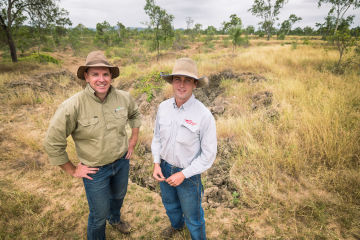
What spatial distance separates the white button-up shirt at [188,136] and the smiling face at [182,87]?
0.07 m

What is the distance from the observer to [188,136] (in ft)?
5.46

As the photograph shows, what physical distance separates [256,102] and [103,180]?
5666 millimetres

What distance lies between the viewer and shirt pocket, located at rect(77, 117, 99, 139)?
63.8 inches

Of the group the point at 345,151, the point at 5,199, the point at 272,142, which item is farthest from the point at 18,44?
the point at 345,151

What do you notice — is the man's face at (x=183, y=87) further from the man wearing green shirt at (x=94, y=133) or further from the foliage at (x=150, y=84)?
the foliage at (x=150, y=84)

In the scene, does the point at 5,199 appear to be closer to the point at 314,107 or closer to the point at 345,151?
the point at 345,151

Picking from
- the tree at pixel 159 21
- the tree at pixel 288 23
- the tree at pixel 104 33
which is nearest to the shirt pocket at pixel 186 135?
the tree at pixel 159 21

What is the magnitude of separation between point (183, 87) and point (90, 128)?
3.63 feet

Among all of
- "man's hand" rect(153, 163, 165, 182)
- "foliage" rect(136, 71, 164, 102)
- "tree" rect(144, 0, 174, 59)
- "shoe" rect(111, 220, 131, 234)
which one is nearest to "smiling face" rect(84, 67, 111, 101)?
"man's hand" rect(153, 163, 165, 182)

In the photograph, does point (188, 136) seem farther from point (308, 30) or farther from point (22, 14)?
point (308, 30)

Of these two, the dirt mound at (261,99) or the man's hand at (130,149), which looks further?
the dirt mound at (261,99)

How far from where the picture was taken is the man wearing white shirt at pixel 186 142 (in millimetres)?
1623

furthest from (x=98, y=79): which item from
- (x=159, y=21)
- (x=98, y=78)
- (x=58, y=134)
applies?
(x=159, y=21)

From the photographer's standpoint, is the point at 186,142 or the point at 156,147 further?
the point at 156,147
